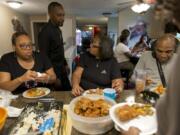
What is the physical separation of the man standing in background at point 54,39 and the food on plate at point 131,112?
4.53ft

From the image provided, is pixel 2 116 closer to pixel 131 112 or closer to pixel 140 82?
pixel 131 112

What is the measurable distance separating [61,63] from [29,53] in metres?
0.83

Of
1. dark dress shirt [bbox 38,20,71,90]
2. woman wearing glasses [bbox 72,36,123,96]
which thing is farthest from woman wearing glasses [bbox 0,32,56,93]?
dark dress shirt [bbox 38,20,71,90]

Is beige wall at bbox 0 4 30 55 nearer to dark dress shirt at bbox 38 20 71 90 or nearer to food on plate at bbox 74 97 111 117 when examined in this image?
dark dress shirt at bbox 38 20 71 90

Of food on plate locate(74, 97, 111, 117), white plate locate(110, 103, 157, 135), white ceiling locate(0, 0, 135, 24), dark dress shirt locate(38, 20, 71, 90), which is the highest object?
white ceiling locate(0, 0, 135, 24)

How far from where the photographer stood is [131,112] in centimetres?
101

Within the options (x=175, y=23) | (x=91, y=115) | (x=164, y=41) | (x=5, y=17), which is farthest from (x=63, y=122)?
(x=5, y=17)

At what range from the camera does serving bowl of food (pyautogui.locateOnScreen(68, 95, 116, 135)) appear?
1010 millimetres

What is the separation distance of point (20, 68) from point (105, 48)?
0.80 meters

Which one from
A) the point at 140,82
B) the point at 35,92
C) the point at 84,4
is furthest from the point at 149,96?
the point at 84,4

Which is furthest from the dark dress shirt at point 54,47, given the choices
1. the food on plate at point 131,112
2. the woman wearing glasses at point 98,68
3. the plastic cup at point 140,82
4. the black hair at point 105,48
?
the food on plate at point 131,112

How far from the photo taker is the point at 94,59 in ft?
6.29

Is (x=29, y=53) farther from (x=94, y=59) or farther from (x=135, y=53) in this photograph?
(x=135, y=53)

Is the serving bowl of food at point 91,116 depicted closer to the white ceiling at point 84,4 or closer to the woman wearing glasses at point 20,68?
the woman wearing glasses at point 20,68
